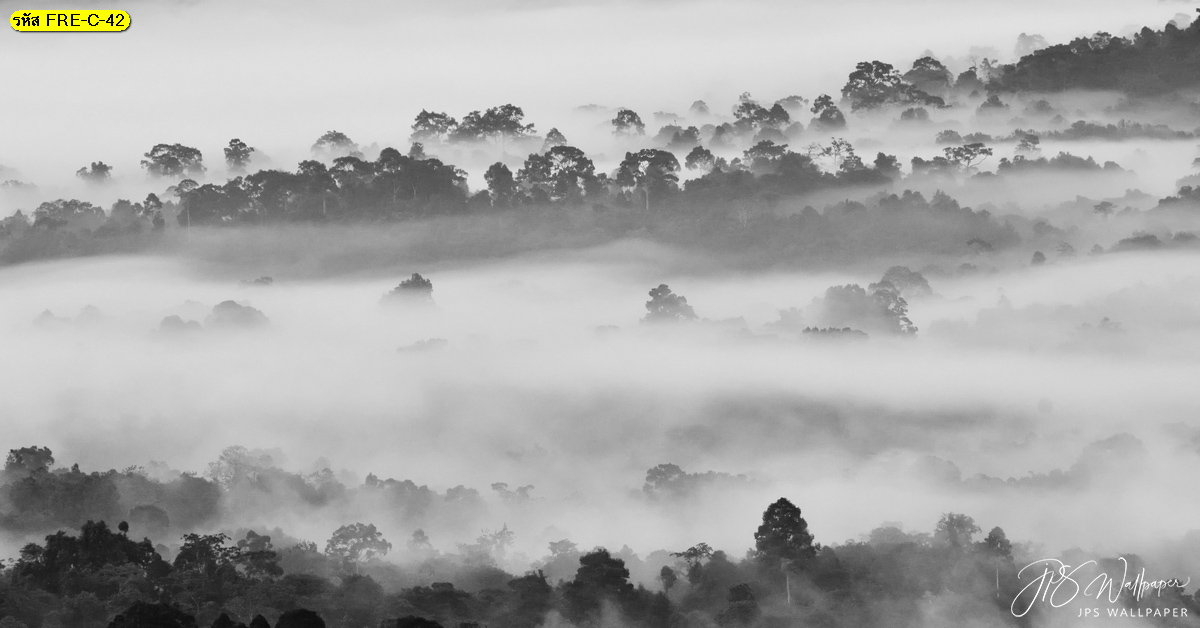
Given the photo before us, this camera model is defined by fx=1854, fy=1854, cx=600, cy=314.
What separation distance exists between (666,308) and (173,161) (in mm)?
50915

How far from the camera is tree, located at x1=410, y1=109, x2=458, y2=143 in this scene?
190 m

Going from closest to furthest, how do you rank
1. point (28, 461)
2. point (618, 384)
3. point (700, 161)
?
point (28, 461) < point (618, 384) < point (700, 161)

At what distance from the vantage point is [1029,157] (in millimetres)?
190875

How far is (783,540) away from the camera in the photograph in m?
94.8

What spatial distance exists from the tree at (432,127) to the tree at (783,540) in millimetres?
99799

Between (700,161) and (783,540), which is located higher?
(700,161)

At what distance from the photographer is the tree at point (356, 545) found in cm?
9819

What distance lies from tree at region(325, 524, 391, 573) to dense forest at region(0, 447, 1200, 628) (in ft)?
0.26

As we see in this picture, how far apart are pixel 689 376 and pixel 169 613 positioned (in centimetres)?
7521

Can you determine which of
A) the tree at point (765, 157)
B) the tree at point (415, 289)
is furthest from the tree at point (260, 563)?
the tree at point (765, 157)

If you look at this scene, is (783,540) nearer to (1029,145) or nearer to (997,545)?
(997,545)

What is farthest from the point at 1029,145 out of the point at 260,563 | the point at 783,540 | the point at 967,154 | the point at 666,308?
the point at 260,563

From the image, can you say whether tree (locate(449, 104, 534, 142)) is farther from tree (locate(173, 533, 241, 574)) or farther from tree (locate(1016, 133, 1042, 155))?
tree (locate(173, 533, 241, 574))

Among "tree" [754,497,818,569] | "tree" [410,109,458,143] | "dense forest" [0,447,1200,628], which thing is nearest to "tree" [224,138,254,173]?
"tree" [410,109,458,143]
